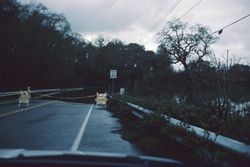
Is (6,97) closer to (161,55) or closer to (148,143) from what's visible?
(148,143)

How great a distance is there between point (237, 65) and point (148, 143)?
4009mm

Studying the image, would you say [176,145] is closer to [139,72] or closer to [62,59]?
[139,72]

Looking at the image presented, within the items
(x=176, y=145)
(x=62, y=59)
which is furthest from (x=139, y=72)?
(x=176, y=145)

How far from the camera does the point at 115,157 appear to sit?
14.0 ft

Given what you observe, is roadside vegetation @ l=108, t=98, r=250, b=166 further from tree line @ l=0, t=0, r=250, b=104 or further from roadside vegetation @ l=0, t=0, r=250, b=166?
tree line @ l=0, t=0, r=250, b=104

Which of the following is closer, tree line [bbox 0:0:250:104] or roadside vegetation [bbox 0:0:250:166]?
roadside vegetation [bbox 0:0:250:166]

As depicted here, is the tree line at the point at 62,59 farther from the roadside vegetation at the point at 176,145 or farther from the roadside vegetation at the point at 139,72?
the roadside vegetation at the point at 176,145

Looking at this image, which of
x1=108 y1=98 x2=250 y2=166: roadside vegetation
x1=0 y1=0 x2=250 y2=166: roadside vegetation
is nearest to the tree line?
x1=0 y1=0 x2=250 y2=166: roadside vegetation

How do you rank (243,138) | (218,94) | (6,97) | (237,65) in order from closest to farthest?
(243,138) < (218,94) < (237,65) < (6,97)

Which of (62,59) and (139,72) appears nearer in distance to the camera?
(139,72)

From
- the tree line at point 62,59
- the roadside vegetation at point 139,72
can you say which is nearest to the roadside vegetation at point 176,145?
the roadside vegetation at point 139,72

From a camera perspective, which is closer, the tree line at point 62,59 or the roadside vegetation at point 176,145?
the roadside vegetation at point 176,145

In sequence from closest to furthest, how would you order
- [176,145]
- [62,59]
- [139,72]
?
[176,145] < [139,72] < [62,59]

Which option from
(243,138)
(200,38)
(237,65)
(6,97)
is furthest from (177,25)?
(243,138)
